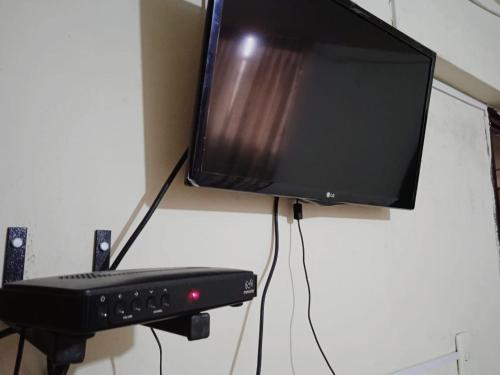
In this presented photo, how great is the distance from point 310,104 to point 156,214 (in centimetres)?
51

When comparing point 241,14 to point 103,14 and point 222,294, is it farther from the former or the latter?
point 222,294

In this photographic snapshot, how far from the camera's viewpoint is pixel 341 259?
1.13 meters

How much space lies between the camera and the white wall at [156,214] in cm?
66

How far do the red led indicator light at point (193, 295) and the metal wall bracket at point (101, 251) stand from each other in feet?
0.98

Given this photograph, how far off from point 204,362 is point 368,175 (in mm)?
738

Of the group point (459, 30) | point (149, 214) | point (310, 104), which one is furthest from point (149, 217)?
point (459, 30)

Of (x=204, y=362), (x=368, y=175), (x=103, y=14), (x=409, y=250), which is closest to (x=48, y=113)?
(x=103, y=14)

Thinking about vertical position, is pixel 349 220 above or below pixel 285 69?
below

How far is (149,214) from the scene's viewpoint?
750mm

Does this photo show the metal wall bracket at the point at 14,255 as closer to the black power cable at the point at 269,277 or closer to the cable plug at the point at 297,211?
the black power cable at the point at 269,277

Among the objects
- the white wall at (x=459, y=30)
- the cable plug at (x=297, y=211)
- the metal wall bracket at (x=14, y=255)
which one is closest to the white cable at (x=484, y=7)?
the white wall at (x=459, y=30)

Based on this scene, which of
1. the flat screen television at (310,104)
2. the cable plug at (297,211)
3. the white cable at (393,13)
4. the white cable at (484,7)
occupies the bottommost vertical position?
the cable plug at (297,211)

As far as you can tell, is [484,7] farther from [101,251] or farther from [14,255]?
[14,255]

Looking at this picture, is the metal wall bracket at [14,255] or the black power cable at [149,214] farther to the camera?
the black power cable at [149,214]
